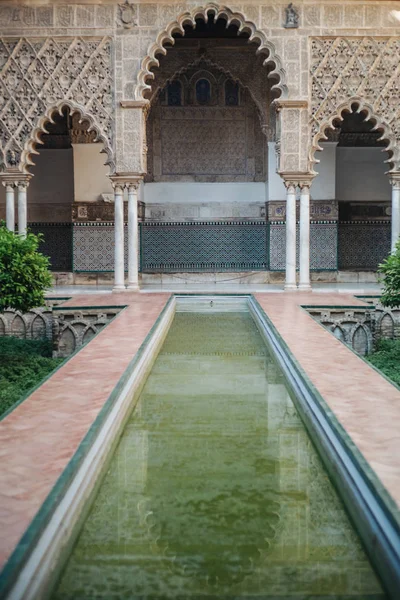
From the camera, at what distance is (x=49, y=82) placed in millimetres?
9484

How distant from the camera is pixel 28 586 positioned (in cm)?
187

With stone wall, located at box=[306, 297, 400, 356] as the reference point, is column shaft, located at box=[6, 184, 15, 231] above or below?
above

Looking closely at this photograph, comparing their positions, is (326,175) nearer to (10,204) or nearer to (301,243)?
(301,243)

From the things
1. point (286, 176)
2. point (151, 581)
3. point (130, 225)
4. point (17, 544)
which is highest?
point (286, 176)

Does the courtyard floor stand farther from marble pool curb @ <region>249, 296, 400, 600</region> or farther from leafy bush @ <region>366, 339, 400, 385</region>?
leafy bush @ <region>366, 339, 400, 385</region>

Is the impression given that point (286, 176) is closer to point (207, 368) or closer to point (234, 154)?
point (234, 154)

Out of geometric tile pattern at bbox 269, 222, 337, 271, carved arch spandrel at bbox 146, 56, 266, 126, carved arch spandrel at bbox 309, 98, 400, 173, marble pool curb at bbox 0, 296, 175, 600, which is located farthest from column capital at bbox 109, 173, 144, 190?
marble pool curb at bbox 0, 296, 175, 600

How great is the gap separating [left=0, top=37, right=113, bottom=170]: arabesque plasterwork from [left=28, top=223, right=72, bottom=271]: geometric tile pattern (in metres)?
3.23

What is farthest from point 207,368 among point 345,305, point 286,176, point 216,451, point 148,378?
point 286,176

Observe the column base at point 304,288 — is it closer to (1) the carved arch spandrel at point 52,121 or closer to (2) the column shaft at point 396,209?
(2) the column shaft at point 396,209

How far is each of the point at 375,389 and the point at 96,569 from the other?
7.44 ft

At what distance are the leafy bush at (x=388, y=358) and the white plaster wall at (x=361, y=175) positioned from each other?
559 centimetres

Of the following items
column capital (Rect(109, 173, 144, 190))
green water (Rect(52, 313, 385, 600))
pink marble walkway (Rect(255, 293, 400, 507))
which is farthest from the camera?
column capital (Rect(109, 173, 144, 190))

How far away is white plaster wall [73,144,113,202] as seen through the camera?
11.9m
